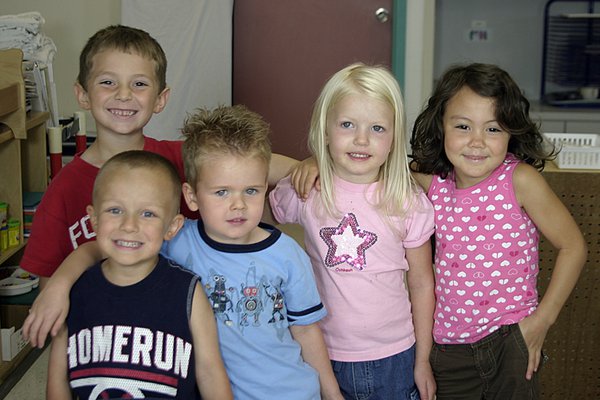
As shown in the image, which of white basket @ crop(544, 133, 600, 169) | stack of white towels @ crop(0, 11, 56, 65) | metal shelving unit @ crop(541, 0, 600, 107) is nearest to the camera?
white basket @ crop(544, 133, 600, 169)

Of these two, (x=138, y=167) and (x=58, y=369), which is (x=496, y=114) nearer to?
(x=138, y=167)

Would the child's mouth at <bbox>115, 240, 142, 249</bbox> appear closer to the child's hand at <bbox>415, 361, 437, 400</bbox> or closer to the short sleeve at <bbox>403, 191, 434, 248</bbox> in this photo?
the short sleeve at <bbox>403, 191, 434, 248</bbox>

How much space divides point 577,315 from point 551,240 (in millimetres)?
662

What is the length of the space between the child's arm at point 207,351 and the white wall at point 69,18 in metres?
3.25

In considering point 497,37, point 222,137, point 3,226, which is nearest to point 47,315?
point 222,137

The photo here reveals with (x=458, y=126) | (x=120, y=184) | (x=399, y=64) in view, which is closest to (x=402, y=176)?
(x=458, y=126)

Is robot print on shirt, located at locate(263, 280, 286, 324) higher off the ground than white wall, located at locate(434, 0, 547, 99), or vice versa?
white wall, located at locate(434, 0, 547, 99)

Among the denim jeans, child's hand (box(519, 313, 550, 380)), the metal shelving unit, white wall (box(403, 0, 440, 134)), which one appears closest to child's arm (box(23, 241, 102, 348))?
the denim jeans

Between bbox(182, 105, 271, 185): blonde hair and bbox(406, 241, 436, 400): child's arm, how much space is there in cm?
45

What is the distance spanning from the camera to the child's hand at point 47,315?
1.47 metres

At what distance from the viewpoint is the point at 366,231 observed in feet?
5.70

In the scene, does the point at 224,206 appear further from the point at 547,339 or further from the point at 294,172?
the point at 547,339

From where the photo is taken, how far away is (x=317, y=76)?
183 inches

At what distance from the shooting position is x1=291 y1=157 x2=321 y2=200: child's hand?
1767mm
